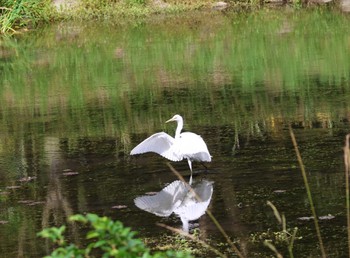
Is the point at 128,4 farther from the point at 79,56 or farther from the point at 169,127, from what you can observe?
the point at 169,127

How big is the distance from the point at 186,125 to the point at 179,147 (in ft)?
9.88

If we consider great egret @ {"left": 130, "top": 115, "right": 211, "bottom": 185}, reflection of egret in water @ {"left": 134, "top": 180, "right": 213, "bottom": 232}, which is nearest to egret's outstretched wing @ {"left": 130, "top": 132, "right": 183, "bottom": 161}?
great egret @ {"left": 130, "top": 115, "right": 211, "bottom": 185}

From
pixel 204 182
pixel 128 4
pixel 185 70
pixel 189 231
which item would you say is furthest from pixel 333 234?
pixel 128 4

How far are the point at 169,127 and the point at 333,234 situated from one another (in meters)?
5.56

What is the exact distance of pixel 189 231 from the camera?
313 inches

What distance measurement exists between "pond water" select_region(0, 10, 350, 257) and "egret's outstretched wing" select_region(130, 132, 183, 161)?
20 cm

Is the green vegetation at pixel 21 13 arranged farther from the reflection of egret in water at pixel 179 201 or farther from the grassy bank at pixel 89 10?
the reflection of egret in water at pixel 179 201

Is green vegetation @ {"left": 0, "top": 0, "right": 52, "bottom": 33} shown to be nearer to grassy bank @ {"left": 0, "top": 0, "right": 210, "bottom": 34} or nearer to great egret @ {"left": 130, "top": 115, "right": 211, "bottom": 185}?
grassy bank @ {"left": 0, "top": 0, "right": 210, "bottom": 34}

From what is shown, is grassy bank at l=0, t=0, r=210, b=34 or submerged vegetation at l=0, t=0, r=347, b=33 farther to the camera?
submerged vegetation at l=0, t=0, r=347, b=33

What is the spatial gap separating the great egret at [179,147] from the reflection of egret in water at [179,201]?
223mm

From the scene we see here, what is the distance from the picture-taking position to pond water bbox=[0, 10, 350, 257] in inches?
331

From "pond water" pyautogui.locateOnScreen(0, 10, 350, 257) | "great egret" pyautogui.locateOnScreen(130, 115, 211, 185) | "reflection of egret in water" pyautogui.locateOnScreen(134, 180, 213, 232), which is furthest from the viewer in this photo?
"great egret" pyautogui.locateOnScreen(130, 115, 211, 185)

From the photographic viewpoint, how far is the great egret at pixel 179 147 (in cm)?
962

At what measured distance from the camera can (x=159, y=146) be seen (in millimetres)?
10141
